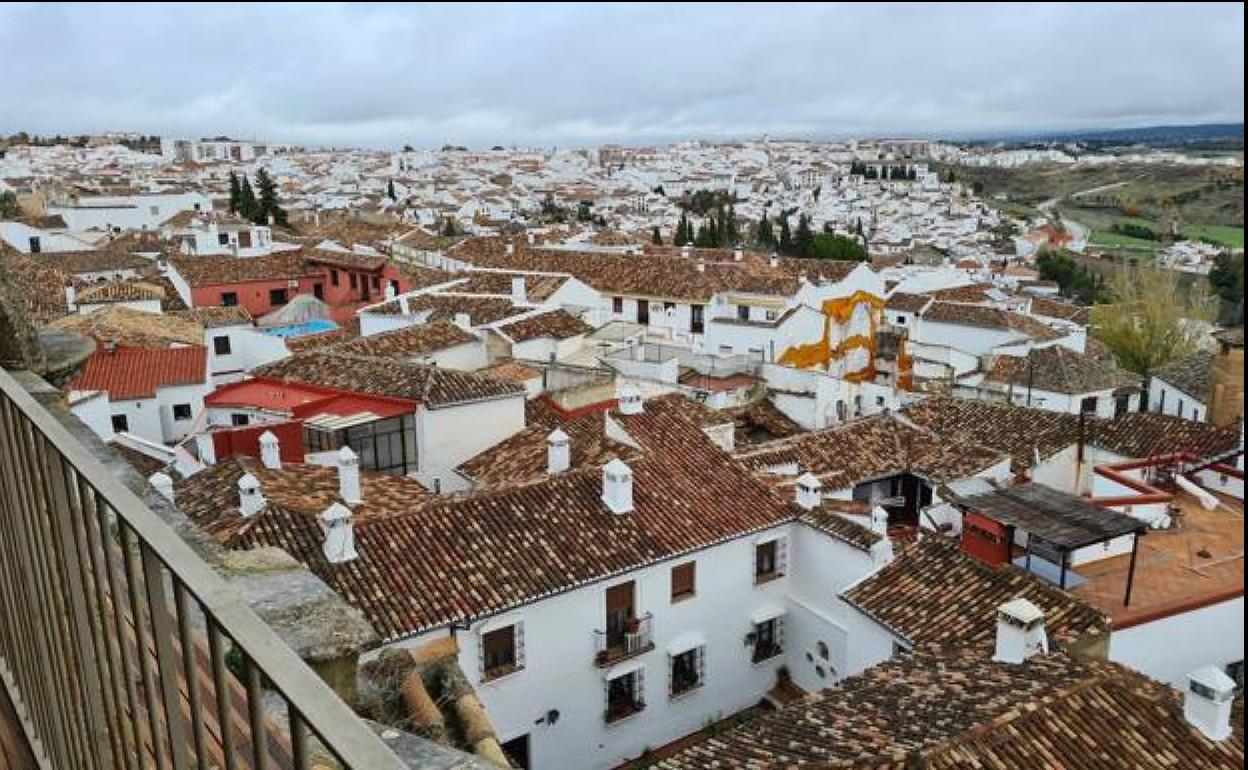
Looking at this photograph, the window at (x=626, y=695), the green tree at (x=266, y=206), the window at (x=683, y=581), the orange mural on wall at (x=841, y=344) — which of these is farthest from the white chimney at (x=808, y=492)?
the green tree at (x=266, y=206)

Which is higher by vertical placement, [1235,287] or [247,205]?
[1235,287]

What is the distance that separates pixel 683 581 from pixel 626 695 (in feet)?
4.72

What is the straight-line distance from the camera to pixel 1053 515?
10203 mm

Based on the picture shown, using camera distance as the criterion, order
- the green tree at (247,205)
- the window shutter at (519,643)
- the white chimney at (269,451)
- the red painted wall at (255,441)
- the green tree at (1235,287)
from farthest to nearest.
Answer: the green tree at (247,205) → the red painted wall at (255,441) → the white chimney at (269,451) → the window shutter at (519,643) → the green tree at (1235,287)

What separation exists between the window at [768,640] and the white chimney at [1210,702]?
18.2 ft

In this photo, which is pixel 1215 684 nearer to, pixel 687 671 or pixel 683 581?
pixel 683 581

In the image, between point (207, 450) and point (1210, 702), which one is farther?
point (207, 450)

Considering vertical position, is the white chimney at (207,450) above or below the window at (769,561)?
→ above

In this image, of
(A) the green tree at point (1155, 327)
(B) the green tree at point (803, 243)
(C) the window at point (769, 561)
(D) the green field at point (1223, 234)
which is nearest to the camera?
(D) the green field at point (1223, 234)

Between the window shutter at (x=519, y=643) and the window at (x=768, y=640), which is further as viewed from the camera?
the window at (x=768, y=640)

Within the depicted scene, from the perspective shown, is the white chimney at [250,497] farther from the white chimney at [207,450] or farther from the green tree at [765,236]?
the green tree at [765,236]

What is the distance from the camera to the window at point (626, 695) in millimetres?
11211

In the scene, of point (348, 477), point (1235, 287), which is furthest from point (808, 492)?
point (1235, 287)

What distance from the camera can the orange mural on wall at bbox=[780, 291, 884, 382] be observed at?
26672mm
